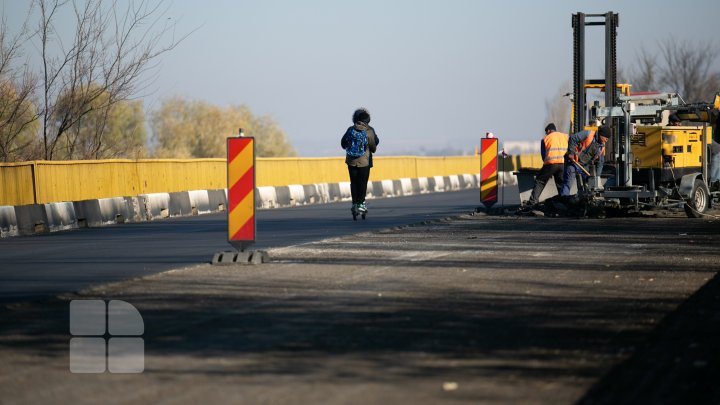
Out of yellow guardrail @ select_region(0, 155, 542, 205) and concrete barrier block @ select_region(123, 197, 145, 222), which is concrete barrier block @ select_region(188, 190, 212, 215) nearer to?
yellow guardrail @ select_region(0, 155, 542, 205)

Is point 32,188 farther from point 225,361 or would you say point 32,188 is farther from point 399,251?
point 225,361

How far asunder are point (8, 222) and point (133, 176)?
507 cm

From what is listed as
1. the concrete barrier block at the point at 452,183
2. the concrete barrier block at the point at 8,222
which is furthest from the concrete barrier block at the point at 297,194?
A: the concrete barrier block at the point at 452,183

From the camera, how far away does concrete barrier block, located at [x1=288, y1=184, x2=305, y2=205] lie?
98.9 feet

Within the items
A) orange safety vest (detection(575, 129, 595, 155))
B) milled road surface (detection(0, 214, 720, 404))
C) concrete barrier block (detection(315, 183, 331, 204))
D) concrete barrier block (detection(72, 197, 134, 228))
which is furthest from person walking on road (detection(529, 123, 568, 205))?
milled road surface (detection(0, 214, 720, 404))

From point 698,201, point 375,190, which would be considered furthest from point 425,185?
point 698,201

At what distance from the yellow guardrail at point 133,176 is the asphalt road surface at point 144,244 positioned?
98 centimetres

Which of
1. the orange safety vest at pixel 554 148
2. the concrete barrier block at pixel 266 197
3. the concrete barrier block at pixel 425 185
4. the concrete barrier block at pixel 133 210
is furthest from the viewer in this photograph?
the concrete barrier block at pixel 425 185

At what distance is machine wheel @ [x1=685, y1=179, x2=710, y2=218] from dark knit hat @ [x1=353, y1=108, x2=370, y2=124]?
5.61m

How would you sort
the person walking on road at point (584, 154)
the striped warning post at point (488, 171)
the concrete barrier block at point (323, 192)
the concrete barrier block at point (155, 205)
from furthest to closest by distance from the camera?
the concrete barrier block at point (323, 192) → the striped warning post at point (488, 171) → the concrete barrier block at point (155, 205) → the person walking on road at point (584, 154)

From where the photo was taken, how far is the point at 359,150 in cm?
2205

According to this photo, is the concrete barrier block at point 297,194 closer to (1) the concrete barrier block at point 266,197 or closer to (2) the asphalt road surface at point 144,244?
(1) the concrete barrier block at point 266,197

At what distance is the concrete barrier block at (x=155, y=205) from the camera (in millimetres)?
23688

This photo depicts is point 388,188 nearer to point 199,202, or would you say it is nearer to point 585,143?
point 199,202
